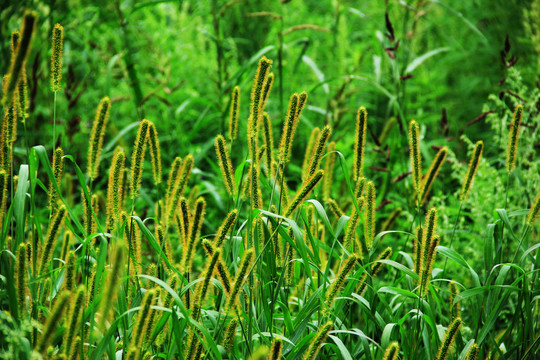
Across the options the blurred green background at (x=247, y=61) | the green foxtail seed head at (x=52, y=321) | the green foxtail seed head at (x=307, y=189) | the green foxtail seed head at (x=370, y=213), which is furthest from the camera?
the blurred green background at (x=247, y=61)

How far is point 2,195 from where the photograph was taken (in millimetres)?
1407

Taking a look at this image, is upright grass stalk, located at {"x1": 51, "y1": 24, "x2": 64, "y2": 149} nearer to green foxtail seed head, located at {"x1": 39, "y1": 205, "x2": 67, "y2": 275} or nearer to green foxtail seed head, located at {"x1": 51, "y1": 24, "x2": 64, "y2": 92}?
green foxtail seed head, located at {"x1": 51, "y1": 24, "x2": 64, "y2": 92}

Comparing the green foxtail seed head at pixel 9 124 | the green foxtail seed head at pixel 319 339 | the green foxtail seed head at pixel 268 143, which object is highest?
the green foxtail seed head at pixel 9 124

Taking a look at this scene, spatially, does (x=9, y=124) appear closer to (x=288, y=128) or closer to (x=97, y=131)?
(x=97, y=131)

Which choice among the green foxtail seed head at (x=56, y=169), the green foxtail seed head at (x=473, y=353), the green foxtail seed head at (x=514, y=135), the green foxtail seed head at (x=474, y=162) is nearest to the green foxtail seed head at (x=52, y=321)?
the green foxtail seed head at (x=56, y=169)

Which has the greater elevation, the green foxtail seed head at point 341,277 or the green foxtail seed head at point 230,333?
the green foxtail seed head at point 341,277

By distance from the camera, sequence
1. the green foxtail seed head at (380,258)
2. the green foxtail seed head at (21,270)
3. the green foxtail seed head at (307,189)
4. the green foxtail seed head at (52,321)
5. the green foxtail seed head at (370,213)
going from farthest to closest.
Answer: the green foxtail seed head at (380,258) → the green foxtail seed head at (370,213) → the green foxtail seed head at (307,189) → the green foxtail seed head at (21,270) → the green foxtail seed head at (52,321)

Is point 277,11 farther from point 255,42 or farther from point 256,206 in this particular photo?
point 256,206

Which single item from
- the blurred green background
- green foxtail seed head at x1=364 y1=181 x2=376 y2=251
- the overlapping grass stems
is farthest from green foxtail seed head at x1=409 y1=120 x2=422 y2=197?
the blurred green background

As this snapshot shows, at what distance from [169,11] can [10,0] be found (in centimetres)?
185

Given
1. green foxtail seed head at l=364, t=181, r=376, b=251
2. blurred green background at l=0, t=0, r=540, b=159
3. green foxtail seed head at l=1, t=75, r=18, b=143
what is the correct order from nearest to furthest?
1. green foxtail seed head at l=1, t=75, r=18, b=143
2. green foxtail seed head at l=364, t=181, r=376, b=251
3. blurred green background at l=0, t=0, r=540, b=159

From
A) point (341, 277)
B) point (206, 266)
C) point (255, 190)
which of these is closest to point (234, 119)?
point (255, 190)

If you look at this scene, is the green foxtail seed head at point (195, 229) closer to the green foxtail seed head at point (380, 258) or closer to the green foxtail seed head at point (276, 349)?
the green foxtail seed head at point (276, 349)

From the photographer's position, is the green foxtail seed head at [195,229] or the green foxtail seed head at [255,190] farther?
the green foxtail seed head at [255,190]
